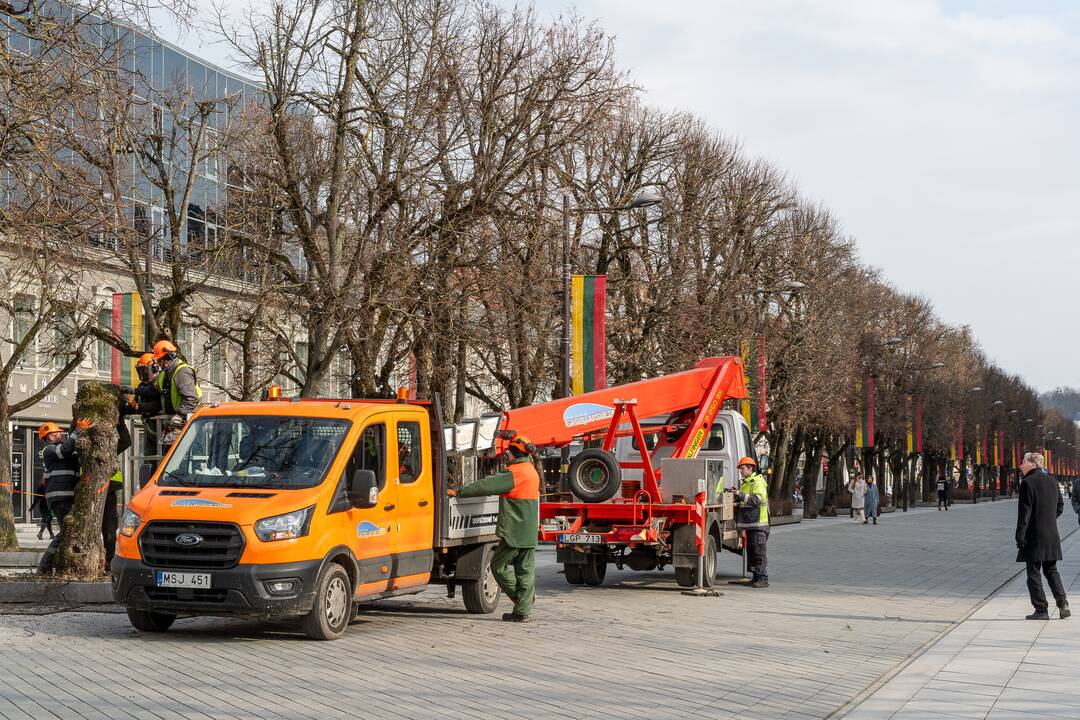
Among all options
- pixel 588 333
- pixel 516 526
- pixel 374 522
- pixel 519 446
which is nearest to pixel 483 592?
pixel 516 526

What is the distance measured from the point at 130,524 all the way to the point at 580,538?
740cm

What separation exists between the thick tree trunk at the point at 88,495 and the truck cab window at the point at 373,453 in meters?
3.78

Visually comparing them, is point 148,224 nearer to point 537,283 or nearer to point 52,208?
point 537,283

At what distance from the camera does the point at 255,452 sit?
1242 cm

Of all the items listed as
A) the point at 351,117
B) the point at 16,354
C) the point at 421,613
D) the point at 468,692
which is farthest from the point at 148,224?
the point at 468,692

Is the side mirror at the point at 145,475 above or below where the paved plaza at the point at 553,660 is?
above

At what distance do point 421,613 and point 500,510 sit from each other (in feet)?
5.62

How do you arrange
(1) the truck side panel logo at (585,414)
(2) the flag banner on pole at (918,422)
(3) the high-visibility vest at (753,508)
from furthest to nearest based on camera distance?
(2) the flag banner on pole at (918,422) < (3) the high-visibility vest at (753,508) < (1) the truck side panel logo at (585,414)

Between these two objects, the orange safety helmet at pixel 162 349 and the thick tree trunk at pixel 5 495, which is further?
the thick tree trunk at pixel 5 495

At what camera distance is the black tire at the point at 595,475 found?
18.0 metres

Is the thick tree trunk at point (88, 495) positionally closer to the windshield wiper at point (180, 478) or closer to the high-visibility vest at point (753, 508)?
the windshield wiper at point (180, 478)

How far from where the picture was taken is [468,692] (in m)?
9.37

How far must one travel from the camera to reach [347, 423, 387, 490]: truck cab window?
41.0 ft

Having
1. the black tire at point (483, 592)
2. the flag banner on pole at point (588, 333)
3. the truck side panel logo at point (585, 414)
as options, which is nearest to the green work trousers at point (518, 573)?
the black tire at point (483, 592)
